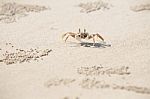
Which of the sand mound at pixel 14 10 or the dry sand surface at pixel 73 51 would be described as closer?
the dry sand surface at pixel 73 51

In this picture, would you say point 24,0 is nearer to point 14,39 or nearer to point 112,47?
point 14,39

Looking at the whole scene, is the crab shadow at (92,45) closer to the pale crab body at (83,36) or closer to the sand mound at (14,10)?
the pale crab body at (83,36)

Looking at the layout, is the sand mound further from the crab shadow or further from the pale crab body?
the crab shadow

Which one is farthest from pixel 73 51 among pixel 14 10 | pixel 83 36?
pixel 14 10

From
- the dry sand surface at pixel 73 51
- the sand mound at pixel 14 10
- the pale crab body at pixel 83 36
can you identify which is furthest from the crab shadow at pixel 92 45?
the sand mound at pixel 14 10

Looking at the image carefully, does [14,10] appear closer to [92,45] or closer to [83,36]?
[83,36]

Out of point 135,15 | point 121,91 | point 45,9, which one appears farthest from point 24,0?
point 121,91

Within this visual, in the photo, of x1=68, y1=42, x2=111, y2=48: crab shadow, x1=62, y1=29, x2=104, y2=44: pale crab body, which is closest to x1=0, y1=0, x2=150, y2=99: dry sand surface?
x1=68, y1=42, x2=111, y2=48: crab shadow

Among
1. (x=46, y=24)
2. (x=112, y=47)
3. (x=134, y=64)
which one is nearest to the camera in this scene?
(x=134, y=64)
